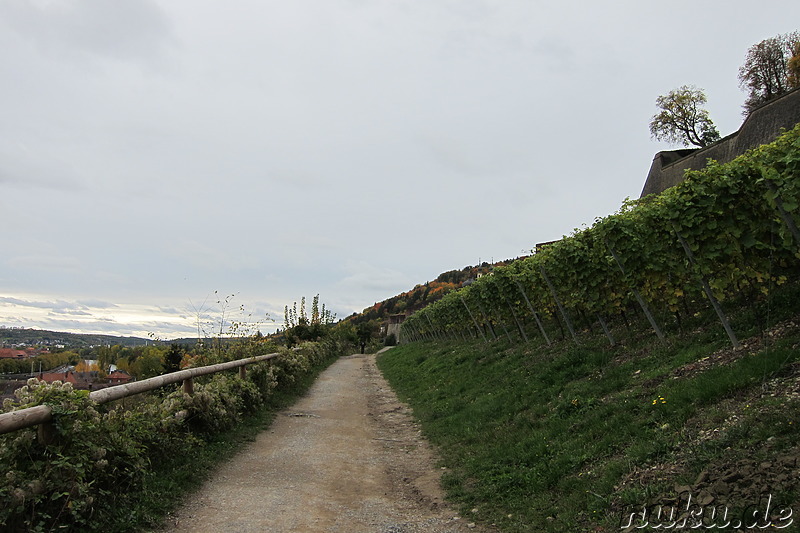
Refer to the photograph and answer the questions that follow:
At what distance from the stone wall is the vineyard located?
9766mm

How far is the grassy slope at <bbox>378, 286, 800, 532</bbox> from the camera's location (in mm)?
3832

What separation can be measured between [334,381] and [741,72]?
4140 cm

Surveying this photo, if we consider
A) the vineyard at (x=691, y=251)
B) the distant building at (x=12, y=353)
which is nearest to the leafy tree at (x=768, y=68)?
the vineyard at (x=691, y=251)

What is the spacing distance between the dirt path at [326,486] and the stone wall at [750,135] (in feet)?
56.4

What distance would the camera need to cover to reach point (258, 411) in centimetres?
1012

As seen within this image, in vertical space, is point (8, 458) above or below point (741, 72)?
below

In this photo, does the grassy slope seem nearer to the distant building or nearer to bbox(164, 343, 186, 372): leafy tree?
bbox(164, 343, 186, 372): leafy tree

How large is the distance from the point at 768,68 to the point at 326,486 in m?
46.7

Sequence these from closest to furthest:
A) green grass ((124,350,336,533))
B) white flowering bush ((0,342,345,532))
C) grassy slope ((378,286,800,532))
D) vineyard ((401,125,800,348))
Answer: white flowering bush ((0,342,345,532)) → grassy slope ((378,286,800,532)) → green grass ((124,350,336,533)) → vineyard ((401,125,800,348))

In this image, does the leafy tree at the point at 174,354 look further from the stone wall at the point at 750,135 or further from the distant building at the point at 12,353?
the stone wall at the point at 750,135

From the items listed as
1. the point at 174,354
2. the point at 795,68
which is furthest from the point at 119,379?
the point at 795,68

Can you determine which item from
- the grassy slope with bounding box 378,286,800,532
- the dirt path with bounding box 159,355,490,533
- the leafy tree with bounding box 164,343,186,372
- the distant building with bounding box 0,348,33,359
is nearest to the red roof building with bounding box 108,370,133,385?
the leafy tree with bounding box 164,343,186,372

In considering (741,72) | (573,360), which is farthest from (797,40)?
(573,360)

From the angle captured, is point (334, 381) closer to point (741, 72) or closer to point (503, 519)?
point (503, 519)
